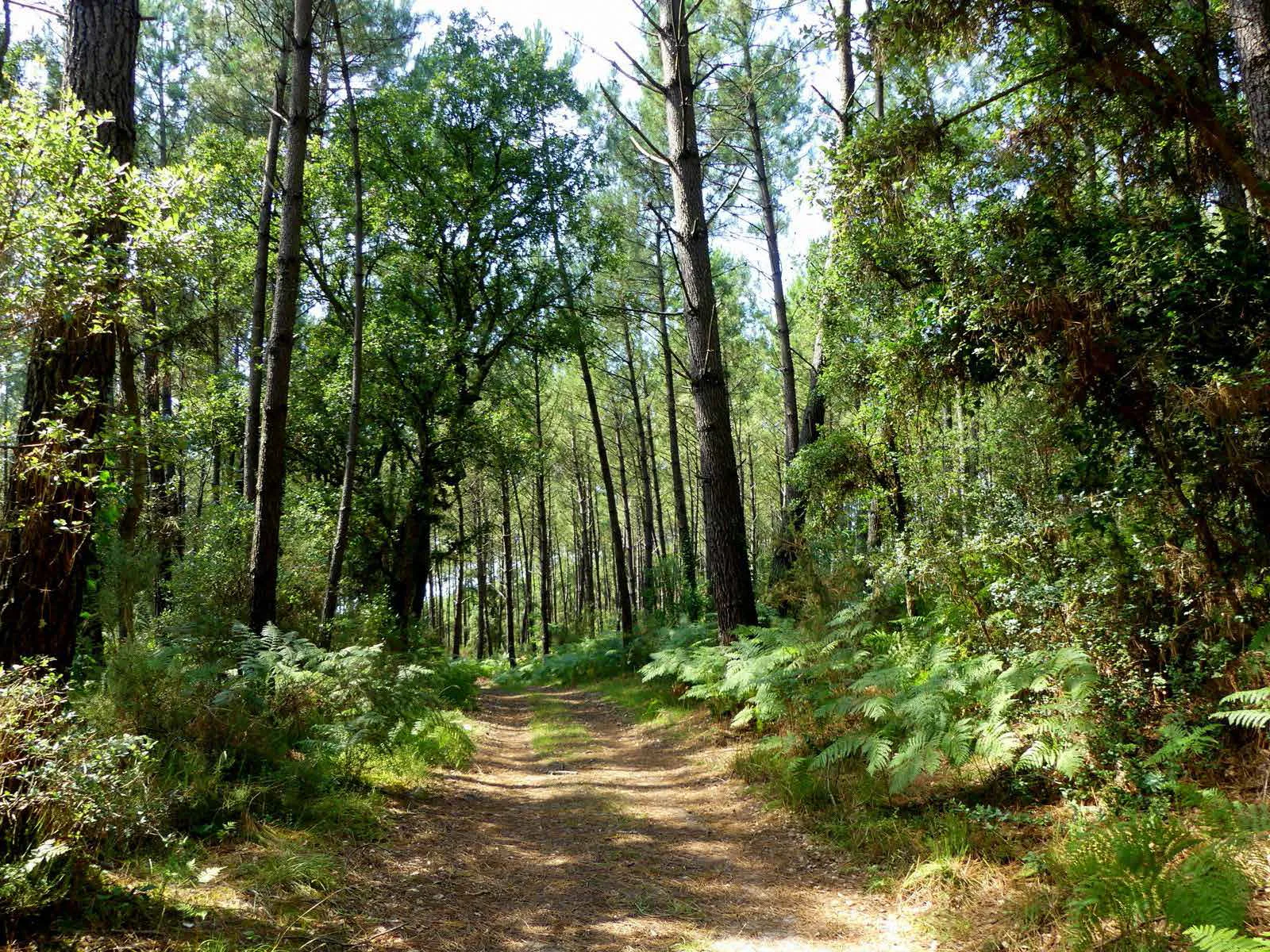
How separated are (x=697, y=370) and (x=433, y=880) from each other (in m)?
6.04

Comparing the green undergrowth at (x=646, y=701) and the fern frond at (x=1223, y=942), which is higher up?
the fern frond at (x=1223, y=942)

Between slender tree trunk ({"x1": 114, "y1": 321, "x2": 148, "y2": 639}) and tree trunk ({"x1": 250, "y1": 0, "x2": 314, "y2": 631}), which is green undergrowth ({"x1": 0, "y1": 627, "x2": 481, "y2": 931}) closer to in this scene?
tree trunk ({"x1": 250, "y1": 0, "x2": 314, "y2": 631})

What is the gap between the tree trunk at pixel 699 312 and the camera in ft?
27.8

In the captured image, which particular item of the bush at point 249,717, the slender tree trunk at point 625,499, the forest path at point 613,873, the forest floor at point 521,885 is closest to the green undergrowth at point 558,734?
the forest path at point 613,873

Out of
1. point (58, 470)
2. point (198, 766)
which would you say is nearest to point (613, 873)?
point (198, 766)

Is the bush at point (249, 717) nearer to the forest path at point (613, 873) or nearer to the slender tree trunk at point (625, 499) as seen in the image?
the forest path at point (613, 873)

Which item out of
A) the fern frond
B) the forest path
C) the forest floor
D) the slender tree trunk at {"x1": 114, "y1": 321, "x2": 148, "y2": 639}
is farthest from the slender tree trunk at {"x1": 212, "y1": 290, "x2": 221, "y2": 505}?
the fern frond

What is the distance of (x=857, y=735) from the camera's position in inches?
205

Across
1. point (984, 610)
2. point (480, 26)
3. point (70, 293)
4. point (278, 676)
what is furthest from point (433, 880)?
point (480, 26)

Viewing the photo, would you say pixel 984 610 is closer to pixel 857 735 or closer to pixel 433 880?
pixel 857 735

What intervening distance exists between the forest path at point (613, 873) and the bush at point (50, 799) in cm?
134

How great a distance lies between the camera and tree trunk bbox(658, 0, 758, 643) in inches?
334

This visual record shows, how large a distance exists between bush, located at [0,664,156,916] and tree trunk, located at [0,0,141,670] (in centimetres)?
86

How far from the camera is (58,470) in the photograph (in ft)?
13.7
